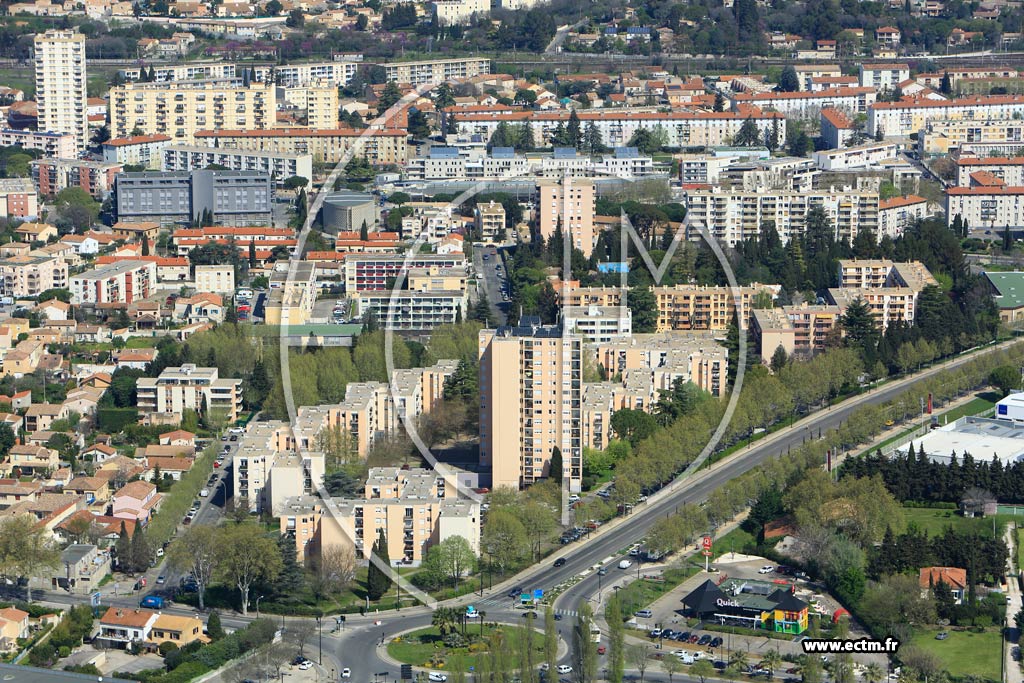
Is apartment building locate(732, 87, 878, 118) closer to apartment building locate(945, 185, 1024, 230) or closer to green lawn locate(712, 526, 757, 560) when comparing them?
apartment building locate(945, 185, 1024, 230)

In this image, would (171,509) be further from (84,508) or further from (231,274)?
(231,274)

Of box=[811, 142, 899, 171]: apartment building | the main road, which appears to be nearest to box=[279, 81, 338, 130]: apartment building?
box=[811, 142, 899, 171]: apartment building

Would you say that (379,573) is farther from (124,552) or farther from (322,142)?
(322,142)

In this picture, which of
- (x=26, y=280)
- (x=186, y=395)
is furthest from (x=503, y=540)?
(x=26, y=280)

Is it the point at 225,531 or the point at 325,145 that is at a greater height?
the point at 325,145

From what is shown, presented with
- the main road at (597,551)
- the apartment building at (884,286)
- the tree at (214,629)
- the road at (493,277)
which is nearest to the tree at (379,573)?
the main road at (597,551)

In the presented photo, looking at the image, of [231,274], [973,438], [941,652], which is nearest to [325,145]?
[231,274]
